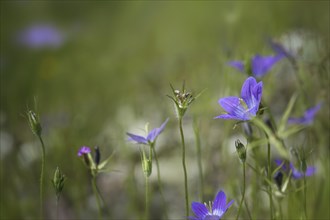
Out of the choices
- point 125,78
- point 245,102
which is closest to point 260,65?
point 245,102

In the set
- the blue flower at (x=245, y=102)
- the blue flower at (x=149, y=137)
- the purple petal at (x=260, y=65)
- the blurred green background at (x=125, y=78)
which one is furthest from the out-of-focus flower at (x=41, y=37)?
the blue flower at (x=245, y=102)

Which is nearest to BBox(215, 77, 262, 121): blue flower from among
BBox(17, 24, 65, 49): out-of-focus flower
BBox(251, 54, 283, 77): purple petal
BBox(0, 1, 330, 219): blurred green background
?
BBox(251, 54, 283, 77): purple petal

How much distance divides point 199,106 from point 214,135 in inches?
6.6

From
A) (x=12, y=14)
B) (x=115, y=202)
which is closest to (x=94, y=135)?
(x=115, y=202)

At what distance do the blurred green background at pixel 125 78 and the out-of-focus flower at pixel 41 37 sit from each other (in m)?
0.02

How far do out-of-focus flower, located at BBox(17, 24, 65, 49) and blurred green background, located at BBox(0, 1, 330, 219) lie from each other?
0.06ft

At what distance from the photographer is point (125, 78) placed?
253cm

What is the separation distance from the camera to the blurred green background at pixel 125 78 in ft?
5.76

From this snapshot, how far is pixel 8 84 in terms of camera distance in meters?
2.17

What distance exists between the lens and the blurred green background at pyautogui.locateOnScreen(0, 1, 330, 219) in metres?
1.75

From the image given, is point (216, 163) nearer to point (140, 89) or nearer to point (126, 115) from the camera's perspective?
point (126, 115)

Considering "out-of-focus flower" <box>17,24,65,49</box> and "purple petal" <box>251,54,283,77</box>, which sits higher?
"out-of-focus flower" <box>17,24,65,49</box>

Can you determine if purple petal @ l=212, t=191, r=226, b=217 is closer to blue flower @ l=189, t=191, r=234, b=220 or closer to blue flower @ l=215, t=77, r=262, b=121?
blue flower @ l=189, t=191, r=234, b=220

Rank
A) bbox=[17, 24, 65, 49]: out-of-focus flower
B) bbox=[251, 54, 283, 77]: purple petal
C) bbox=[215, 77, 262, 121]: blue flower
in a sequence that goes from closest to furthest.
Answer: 1. bbox=[215, 77, 262, 121]: blue flower
2. bbox=[251, 54, 283, 77]: purple petal
3. bbox=[17, 24, 65, 49]: out-of-focus flower
